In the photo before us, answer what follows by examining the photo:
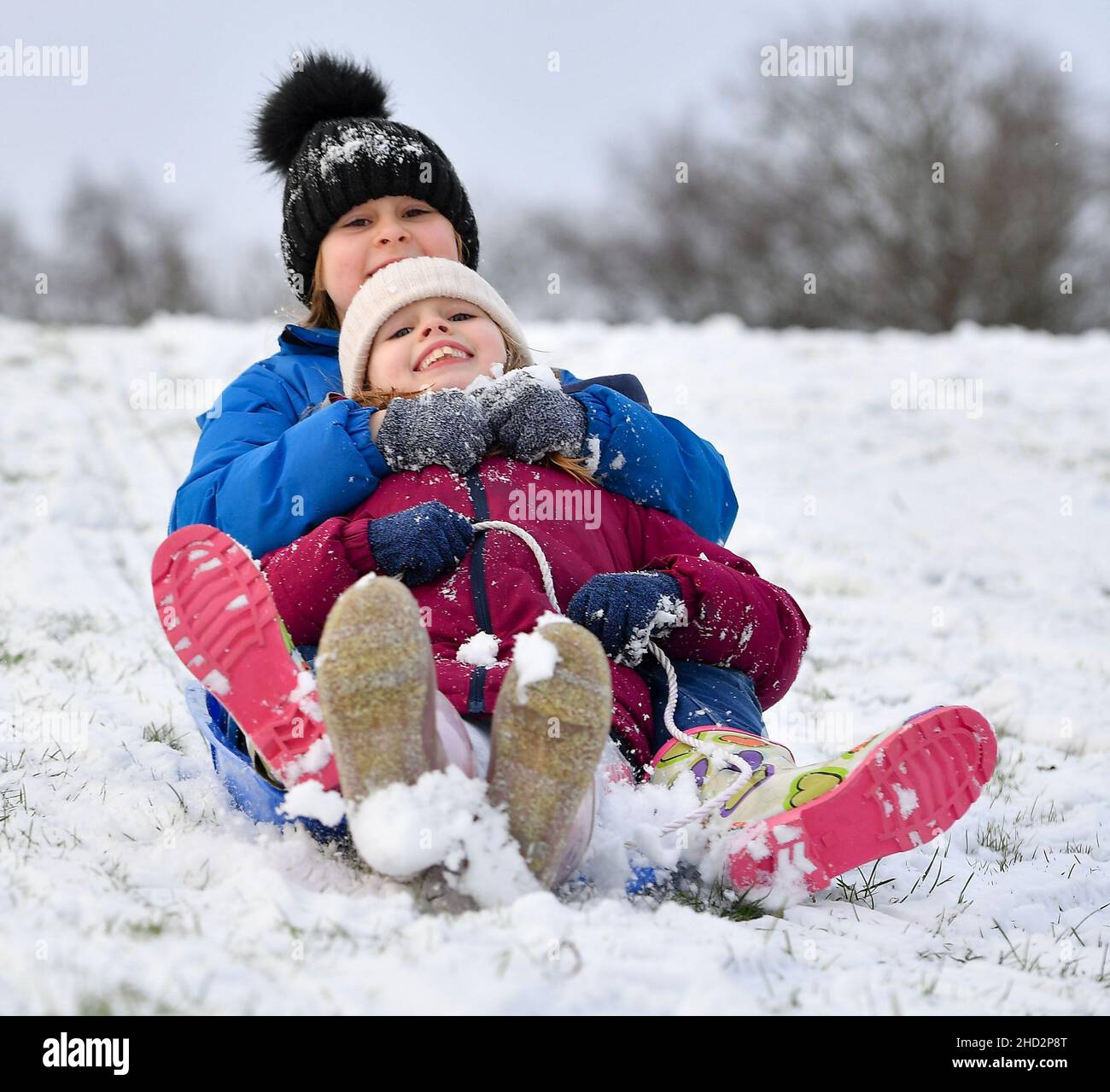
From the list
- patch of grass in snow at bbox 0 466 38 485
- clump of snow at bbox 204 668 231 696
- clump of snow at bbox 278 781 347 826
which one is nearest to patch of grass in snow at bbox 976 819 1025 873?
clump of snow at bbox 278 781 347 826

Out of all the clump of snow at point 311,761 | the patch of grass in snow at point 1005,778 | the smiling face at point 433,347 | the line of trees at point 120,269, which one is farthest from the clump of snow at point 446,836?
the line of trees at point 120,269

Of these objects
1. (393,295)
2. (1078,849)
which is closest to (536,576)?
(393,295)

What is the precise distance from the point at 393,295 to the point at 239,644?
1193mm

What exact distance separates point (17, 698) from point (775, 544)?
3869 millimetres

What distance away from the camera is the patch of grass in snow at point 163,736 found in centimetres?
268

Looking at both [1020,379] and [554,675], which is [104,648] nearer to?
[554,675]

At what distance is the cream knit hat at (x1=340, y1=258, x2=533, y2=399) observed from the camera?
277cm

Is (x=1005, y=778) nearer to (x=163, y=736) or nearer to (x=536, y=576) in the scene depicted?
(x=536, y=576)

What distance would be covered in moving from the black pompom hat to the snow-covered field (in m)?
1.33

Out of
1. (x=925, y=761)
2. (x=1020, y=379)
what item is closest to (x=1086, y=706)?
(x=925, y=761)

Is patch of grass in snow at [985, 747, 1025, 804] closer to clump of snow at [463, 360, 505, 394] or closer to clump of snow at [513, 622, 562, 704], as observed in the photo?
clump of snow at [463, 360, 505, 394]

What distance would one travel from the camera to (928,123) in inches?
921

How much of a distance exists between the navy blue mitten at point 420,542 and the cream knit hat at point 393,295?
26.0 inches

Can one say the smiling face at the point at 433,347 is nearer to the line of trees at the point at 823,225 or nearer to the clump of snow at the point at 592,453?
the clump of snow at the point at 592,453
